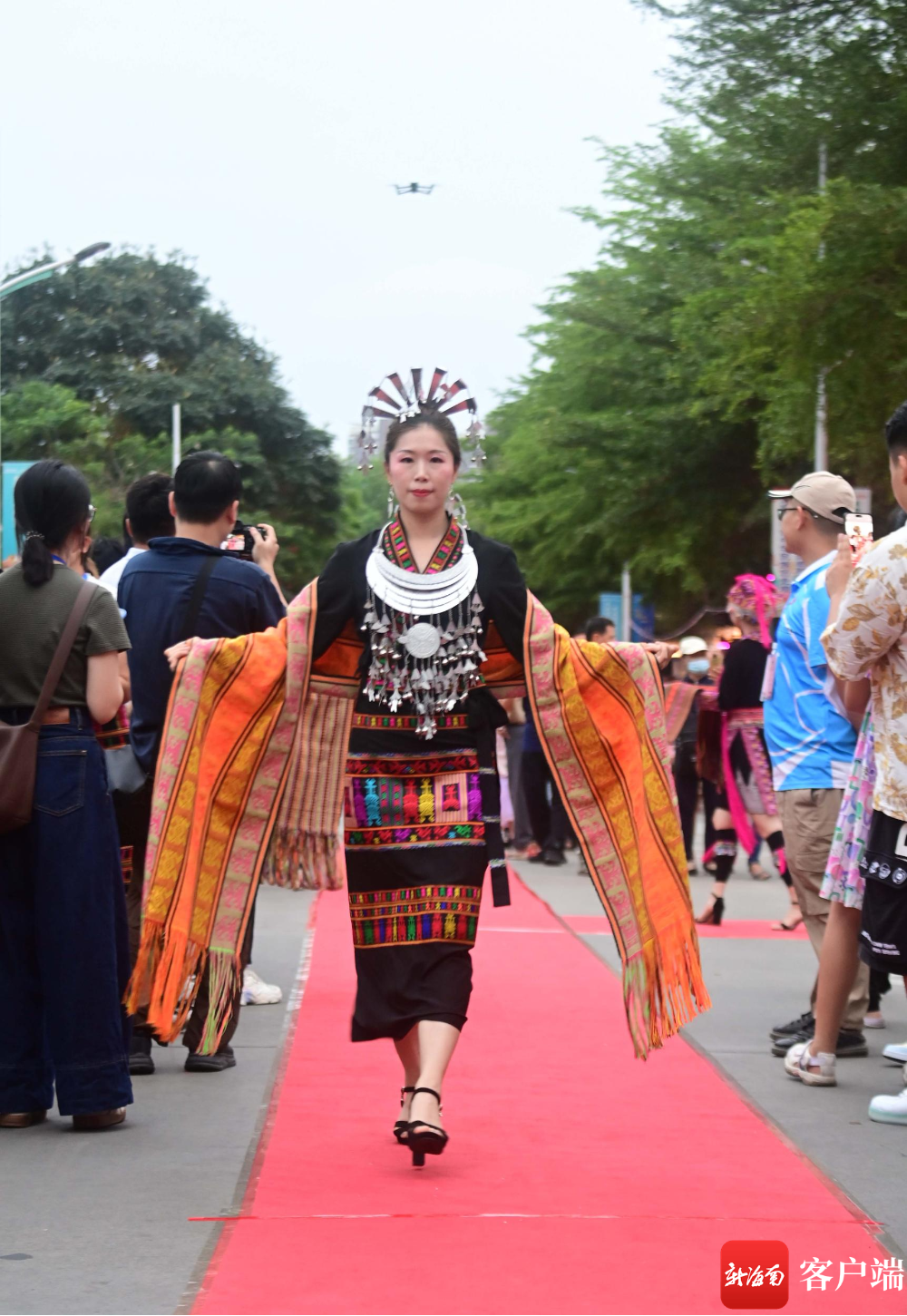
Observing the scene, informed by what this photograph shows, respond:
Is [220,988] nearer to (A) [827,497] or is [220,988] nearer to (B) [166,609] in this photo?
(B) [166,609]

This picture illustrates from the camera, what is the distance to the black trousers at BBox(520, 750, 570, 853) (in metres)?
15.1

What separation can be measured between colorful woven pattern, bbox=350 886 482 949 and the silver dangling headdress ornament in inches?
17.0

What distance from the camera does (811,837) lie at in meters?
6.65

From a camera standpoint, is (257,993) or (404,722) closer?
(404,722)

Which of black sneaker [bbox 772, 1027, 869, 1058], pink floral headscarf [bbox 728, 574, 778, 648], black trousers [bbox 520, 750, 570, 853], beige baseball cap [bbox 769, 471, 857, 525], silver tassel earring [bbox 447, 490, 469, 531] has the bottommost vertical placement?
black trousers [bbox 520, 750, 570, 853]

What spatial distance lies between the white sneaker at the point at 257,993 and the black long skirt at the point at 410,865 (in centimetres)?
282

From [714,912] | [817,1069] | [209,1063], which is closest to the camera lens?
[817,1069]

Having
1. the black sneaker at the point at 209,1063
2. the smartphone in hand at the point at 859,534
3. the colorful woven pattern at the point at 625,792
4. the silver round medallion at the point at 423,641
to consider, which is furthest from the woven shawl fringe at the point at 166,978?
the smartphone in hand at the point at 859,534

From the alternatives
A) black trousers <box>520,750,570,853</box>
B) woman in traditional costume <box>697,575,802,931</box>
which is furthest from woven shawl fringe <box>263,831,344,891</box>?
black trousers <box>520,750,570,853</box>

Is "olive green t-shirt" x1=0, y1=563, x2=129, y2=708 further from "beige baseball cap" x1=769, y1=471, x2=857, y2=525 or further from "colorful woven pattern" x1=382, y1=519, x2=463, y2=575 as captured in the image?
"beige baseball cap" x1=769, y1=471, x2=857, y2=525

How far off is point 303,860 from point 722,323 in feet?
41.2

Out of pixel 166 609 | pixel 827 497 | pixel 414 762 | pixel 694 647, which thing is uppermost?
pixel 827 497

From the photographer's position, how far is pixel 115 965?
17.7ft

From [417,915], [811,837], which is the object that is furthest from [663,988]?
[811,837]
